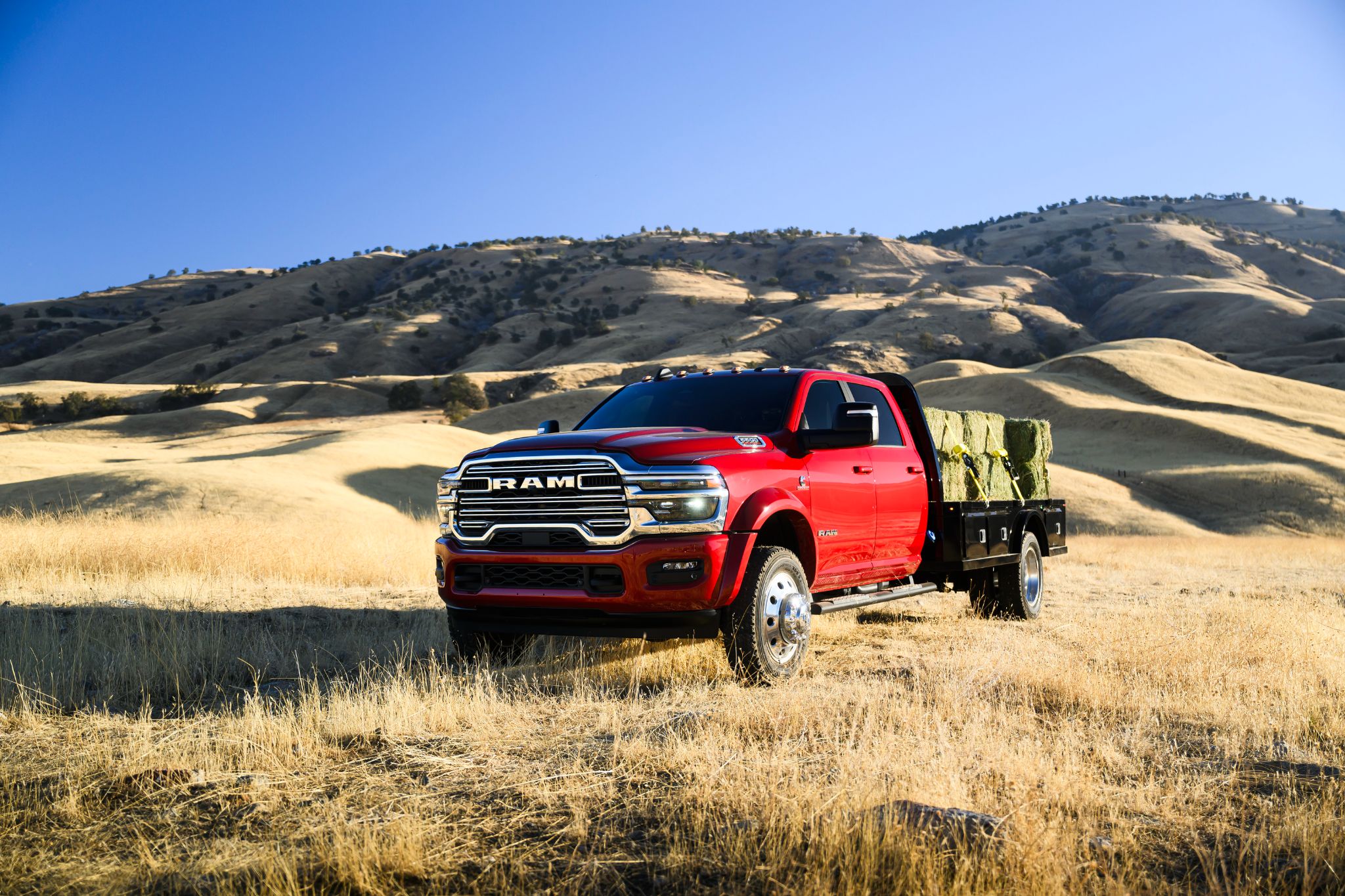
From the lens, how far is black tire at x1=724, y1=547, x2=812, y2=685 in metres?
6.71

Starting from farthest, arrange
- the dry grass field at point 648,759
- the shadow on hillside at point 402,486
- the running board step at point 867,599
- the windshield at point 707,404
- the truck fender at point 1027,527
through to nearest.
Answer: the shadow on hillside at point 402,486 → the truck fender at point 1027,527 → the windshield at point 707,404 → the running board step at point 867,599 → the dry grass field at point 648,759

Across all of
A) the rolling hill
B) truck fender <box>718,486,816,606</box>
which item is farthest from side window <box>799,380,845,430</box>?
the rolling hill

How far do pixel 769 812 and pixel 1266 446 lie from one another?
1953 inches

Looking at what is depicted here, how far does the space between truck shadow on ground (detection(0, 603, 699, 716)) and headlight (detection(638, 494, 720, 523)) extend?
1242 millimetres

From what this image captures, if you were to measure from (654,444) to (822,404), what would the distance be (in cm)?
214

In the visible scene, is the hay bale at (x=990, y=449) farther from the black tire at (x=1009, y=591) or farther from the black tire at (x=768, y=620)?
the black tire at (x=768, y=620)

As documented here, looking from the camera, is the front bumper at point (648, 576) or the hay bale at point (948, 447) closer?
the front bumper at point (648, 576)

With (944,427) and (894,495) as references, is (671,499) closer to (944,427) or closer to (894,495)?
(894,495)

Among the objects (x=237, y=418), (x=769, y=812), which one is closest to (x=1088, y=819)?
(x=769, y=812)

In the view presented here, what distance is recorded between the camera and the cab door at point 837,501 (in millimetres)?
7590

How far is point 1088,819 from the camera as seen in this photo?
4074mm

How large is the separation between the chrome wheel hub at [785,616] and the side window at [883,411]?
2131 millimetres

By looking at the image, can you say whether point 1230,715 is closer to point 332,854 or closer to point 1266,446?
point 332,854

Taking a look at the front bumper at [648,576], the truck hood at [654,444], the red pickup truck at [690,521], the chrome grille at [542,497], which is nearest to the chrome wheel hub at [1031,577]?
the red pickup truck at [690,521]
